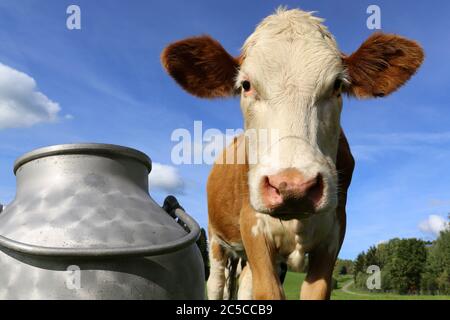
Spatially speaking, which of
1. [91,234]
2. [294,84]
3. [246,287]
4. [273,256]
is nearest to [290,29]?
[294,84]

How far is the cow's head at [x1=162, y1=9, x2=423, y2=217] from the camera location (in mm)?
2818

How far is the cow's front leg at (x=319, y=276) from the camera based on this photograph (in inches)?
144

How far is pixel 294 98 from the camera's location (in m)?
3.25

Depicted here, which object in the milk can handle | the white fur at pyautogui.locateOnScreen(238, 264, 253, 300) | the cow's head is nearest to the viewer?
the milk can handle

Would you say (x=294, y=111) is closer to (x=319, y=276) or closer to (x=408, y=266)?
(x=319, y=276)

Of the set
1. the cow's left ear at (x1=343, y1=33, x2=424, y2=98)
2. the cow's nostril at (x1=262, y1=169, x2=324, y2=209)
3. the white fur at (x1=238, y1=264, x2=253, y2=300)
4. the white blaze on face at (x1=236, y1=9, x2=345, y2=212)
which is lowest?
the white fur at (x1=238, y1=264, x2=253, y2=300)

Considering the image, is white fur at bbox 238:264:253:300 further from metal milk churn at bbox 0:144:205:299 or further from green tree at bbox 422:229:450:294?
green tree at bbox 422:229:450:294

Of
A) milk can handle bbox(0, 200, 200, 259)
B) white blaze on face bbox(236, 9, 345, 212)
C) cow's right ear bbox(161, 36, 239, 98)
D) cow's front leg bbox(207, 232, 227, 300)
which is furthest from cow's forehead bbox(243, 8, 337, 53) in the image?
cow's front leg bbox(207, 232, 227, 300)

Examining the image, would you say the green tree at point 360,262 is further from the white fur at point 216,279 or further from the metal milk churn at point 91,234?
→ the metal milk churn at point 91,234

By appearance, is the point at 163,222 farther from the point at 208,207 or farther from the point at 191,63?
the point at 208,207
